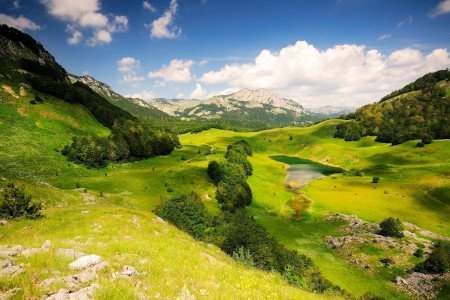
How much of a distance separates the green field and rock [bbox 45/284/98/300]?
0.51m

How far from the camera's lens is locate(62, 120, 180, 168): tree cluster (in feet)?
277

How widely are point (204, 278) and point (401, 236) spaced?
71.4 metres

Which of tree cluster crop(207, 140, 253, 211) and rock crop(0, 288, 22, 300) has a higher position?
rock crop(0, 288, 22, 300)

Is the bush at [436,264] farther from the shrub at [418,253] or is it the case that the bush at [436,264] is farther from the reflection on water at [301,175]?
the reflection on water at [301,175]

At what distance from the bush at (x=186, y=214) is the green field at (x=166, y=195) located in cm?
489

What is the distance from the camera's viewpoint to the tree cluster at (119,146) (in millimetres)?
84438

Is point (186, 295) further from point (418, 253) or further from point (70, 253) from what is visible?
point (418, 253)

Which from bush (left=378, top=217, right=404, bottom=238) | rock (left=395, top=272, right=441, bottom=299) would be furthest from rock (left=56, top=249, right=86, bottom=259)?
bush (left=378, top=217, right=404, bottom=238)

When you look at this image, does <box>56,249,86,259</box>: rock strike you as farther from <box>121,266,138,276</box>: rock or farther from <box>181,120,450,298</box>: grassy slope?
<box>181,120,450,298</box>: grassy slope

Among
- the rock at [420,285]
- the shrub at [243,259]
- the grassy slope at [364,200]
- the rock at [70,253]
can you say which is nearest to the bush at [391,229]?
the grassy slope at [364,200]

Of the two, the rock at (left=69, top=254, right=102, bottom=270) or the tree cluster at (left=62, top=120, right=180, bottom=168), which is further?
the tree cluster at (left=62, top=120, right=180, bottom=168)

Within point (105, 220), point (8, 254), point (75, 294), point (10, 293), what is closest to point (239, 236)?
point (105, 220)

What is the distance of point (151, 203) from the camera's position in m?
64.9

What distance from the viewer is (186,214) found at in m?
Answer: 61.2
